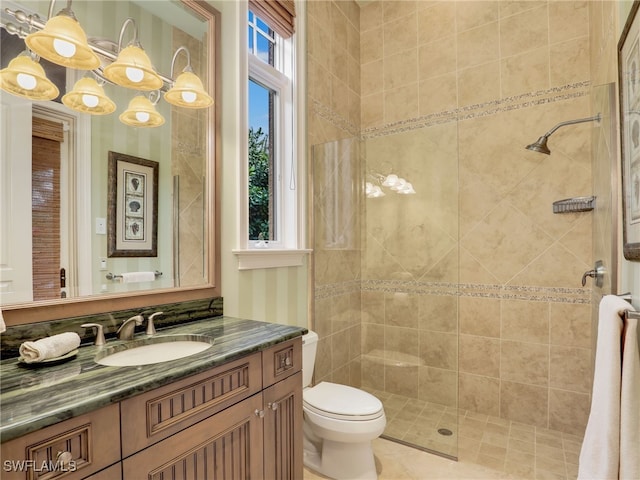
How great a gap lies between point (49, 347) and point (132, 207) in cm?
62

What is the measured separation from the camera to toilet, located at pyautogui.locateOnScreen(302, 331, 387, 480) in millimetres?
1702

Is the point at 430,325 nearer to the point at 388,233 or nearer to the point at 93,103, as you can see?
the point at 388,233

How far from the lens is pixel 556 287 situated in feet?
7.48

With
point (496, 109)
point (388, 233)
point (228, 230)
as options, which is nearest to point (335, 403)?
point (228, 230)

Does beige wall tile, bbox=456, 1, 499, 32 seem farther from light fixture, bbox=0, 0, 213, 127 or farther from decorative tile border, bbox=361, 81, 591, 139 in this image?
light fixture, bbox=0, 0, 213, 127

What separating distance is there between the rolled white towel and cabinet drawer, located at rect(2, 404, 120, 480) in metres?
0.33

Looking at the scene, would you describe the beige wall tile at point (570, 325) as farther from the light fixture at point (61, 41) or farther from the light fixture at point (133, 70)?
the light fixture at point (61, 41)

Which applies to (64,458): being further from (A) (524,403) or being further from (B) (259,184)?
(A) (524,403)

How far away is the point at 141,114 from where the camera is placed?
1.44m

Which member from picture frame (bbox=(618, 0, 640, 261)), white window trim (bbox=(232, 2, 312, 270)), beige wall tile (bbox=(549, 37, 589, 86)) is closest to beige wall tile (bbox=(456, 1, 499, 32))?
beige wall tile (bbox=(549, 37, 589, 86))

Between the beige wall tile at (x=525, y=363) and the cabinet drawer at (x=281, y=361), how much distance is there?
5.72 feet

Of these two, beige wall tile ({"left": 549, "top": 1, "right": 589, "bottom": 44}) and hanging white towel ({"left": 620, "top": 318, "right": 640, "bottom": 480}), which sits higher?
beige wall tile ({"left": 549, "top": 1, "right": 589, "bottom": 44})

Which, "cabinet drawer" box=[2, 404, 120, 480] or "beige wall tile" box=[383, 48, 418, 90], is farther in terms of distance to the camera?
"beige wall tile" box=[383, 48, 418, 90]

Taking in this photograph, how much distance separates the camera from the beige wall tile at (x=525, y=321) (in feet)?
7.62
